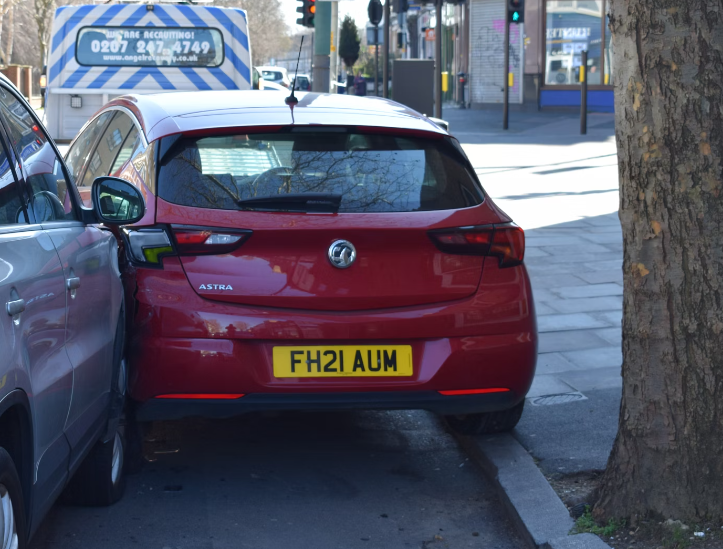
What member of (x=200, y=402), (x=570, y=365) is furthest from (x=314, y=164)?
(x=570, y=365)

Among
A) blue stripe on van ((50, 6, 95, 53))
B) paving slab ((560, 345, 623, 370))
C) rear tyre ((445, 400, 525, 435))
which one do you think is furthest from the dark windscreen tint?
blue stripe on van ((50, 6, 95, 53))

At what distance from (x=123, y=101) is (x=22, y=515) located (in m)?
3.03

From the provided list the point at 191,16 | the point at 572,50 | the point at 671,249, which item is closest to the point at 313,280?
the point at 671,249

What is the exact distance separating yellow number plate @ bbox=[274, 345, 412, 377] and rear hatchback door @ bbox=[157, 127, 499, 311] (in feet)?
0.53

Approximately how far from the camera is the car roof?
438cm

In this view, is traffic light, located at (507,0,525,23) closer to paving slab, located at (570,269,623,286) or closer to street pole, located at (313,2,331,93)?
street pole, located at (313,2,331,93)

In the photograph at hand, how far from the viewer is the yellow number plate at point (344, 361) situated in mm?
4039

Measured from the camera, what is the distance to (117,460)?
4238 mm

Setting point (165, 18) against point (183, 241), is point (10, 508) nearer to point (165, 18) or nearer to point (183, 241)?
point (183, 241)

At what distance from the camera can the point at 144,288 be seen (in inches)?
161

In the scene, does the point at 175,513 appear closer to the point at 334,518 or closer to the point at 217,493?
the point at 217,493

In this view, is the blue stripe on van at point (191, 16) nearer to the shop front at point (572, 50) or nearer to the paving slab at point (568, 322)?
the paving slab at point (568, 322)

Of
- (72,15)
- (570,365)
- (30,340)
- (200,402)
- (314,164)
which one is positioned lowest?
(570,365)

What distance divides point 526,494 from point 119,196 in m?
1.89
